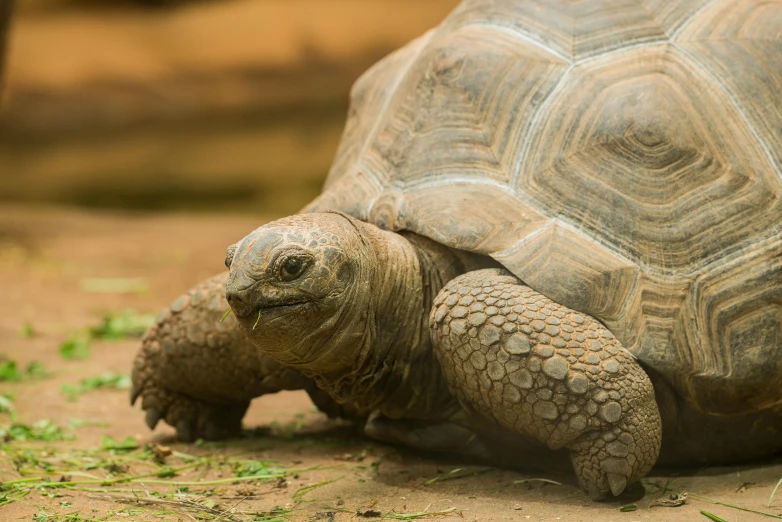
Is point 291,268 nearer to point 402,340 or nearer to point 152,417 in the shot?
point 402,340

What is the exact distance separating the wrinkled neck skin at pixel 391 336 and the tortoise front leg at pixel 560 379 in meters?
0.32

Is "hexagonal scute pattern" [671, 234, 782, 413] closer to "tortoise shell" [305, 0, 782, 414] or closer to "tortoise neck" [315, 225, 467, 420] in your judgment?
"tortoise shell" [305, 0, 782, 414]

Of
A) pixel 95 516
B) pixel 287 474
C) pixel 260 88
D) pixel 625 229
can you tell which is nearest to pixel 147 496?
pixel 95 516

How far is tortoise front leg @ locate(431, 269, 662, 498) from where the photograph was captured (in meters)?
3.26

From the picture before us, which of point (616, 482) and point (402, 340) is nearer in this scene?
point (616, 482)

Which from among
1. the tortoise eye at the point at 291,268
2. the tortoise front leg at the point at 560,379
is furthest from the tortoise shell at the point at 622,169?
the tortoise eye at the point at 291,268

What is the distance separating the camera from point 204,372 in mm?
4262

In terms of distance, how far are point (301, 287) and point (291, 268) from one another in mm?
75

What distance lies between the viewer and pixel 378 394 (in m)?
3.80

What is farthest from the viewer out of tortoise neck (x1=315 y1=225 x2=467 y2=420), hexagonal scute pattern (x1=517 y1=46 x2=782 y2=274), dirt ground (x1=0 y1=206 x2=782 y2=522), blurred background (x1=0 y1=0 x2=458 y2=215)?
blurred background (x1=0 y1=0 x2=458 y2=215)

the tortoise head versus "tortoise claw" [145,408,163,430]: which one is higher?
the tortoise head

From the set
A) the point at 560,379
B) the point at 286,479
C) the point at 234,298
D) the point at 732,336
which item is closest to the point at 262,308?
the point at 234,298

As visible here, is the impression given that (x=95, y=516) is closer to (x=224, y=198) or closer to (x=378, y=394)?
(x=378, y=394)

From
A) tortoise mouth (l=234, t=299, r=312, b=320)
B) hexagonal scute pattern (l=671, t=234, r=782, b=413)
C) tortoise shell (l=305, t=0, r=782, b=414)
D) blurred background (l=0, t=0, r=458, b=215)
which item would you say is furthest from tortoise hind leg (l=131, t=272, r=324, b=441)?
blurred background (l=0, t=0, r=458, b=215)
